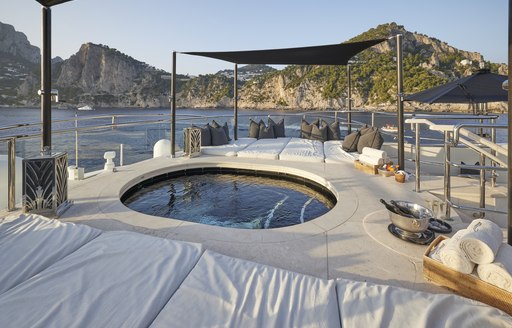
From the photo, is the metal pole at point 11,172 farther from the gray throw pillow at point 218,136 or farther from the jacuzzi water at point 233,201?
the gray throw pillow at point 218,136

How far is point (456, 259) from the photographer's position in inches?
58.2

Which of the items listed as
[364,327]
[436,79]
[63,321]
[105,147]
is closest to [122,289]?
[63,321]

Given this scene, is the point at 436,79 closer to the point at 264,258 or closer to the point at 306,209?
the point at 306,209

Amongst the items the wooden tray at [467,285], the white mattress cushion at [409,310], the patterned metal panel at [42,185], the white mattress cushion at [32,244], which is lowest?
the wooden tray at [467,285]

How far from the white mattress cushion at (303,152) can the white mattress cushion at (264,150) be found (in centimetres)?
13

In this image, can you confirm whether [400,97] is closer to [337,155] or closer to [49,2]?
[337,155]

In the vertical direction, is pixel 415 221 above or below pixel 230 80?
below

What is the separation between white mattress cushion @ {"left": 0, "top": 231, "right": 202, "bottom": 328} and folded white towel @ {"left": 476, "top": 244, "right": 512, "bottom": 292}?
151 cm

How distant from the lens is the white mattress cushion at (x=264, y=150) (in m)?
5.20

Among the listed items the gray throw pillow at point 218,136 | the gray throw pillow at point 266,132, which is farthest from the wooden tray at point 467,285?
the gray throw pillow at point 266,132

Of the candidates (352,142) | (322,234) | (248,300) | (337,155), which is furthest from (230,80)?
(248,300)

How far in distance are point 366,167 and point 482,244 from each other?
2.93 meters

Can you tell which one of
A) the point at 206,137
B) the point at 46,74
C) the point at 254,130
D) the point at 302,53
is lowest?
the point at 206,137

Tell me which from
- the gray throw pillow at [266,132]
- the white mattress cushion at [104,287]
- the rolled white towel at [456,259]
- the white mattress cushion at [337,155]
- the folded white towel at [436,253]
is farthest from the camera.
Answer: the gray throw pillow at [266,132]
